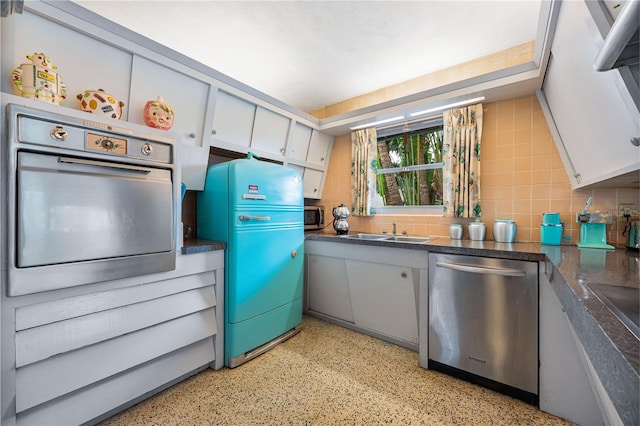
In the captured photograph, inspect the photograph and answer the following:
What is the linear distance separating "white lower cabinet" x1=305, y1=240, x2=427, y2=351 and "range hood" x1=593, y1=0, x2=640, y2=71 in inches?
63.5

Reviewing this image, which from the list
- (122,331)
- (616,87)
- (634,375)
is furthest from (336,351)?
(616,87)

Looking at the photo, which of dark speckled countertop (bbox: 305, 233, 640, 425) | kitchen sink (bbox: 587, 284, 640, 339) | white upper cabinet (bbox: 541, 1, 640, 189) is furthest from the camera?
white upper cabinet (bbox: 541, 1, 640, 189)

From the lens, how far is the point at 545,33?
1.59m

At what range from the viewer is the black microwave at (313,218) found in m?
3.18

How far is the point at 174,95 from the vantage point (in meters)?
1.95

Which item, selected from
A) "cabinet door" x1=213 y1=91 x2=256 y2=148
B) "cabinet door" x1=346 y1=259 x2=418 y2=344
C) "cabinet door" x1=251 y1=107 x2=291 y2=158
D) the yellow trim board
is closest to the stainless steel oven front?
"cabinet door" x1=213 y1=91 x2=256 y2=148

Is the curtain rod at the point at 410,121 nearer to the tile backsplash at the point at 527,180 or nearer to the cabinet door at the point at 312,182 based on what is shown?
the tile backsplash at the point at 527,180

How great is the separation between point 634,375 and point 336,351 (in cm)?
207

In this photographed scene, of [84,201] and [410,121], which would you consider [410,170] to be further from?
[84,201]

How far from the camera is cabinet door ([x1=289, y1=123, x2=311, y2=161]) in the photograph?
9.93 ft

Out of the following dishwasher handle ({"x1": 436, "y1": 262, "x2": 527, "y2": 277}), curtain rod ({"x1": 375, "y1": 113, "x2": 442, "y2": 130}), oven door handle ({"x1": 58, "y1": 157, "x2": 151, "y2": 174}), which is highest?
curtain rod ({"x1": 375, "y1": 113, "x2": 442, "y2": 130})

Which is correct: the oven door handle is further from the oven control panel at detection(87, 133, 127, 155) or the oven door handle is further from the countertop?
the countertop

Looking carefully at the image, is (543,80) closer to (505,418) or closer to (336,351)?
(505,418)

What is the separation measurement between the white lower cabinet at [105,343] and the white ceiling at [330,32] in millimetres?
1797
